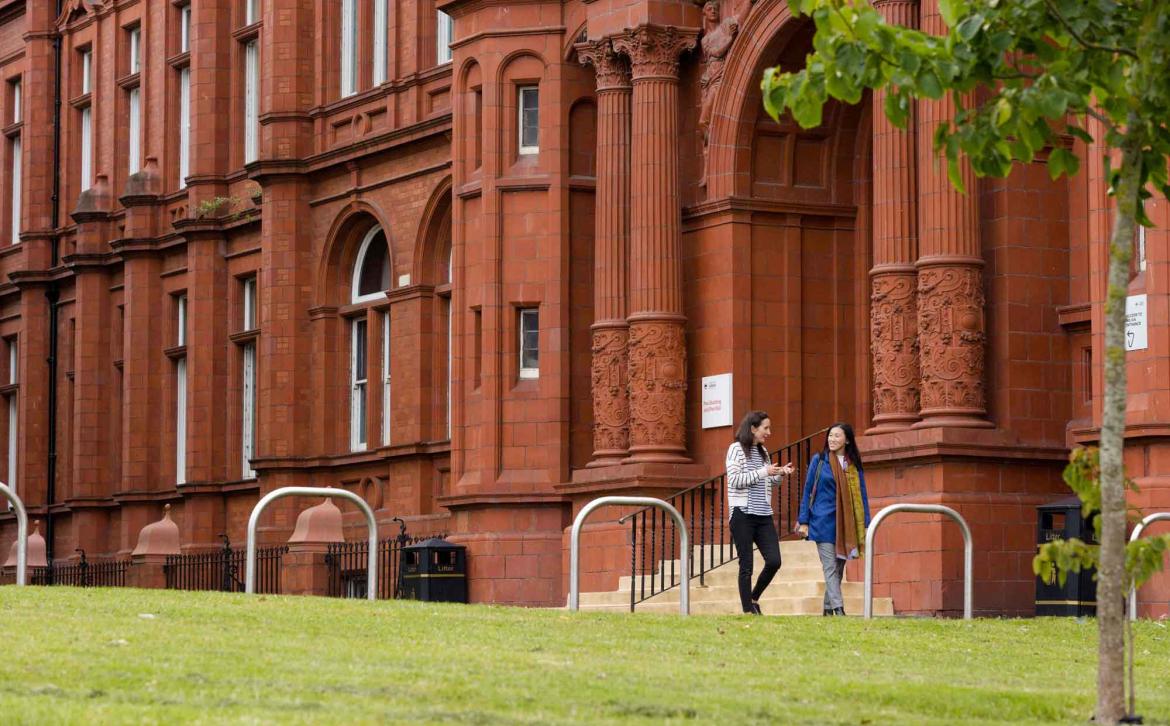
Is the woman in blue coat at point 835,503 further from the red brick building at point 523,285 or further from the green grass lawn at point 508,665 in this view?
the red brick building at point 523,285

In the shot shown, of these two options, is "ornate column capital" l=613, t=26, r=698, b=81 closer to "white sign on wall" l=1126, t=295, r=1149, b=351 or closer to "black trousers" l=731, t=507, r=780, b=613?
"white sign on wall" l=1126, t=295, r=1149, b=351

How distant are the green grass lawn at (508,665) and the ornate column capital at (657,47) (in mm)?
11066

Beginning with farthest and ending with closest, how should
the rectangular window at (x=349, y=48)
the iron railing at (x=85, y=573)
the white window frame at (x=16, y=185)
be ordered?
the white window frame at (x=16, y=185) → the iron railing at (x=85, y=573) → the rectangular window at (x=349, y=48)

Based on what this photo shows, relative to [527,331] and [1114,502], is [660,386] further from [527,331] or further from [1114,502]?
[1114,502]

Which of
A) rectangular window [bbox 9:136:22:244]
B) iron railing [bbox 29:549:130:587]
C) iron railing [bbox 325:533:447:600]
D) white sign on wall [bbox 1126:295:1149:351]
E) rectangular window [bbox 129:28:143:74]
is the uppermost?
rectangular window [bbox 129:28:143:74]

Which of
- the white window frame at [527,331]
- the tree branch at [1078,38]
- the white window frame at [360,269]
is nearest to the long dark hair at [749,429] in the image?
the tree branch at [1078,38]

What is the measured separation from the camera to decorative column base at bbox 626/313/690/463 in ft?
94.9

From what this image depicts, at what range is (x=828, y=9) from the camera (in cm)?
1305

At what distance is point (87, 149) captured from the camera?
48.2 meters

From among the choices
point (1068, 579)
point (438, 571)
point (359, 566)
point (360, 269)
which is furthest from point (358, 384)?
point (1068, 579)

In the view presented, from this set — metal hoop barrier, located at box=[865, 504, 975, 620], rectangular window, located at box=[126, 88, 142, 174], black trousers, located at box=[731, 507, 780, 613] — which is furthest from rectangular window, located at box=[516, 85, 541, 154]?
rectangular window, located at box=[126, 88, 142, 174]

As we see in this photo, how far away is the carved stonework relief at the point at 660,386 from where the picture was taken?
28.9 m

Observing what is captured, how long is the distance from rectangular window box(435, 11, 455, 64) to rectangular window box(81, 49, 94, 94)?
13.9 metres

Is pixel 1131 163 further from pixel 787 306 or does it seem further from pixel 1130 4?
pixel 787 306
